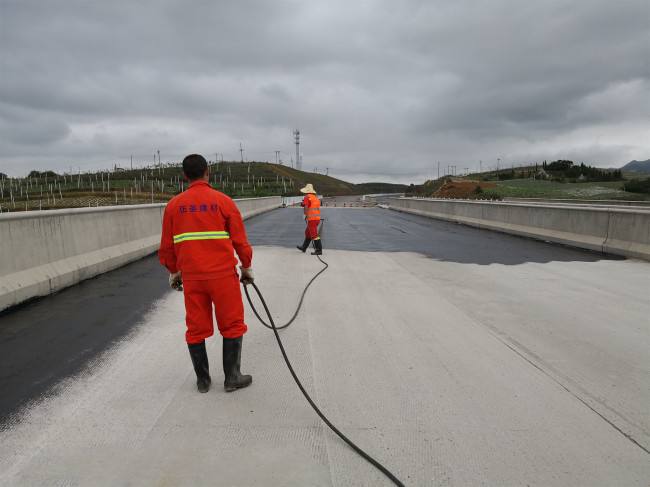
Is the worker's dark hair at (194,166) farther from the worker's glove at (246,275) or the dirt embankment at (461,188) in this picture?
the dirt embankment at (461,188)

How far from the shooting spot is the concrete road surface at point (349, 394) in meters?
2.69

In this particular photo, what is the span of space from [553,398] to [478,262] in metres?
6.75

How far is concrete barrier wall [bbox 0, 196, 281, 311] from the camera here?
20.4 feet

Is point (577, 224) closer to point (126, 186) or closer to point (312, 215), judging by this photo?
point (312, 215)

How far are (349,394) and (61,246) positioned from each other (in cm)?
611

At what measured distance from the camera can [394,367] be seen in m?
4.09

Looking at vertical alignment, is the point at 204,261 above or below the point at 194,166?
below

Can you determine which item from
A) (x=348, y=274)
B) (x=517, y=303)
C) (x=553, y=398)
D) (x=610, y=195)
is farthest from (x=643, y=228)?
(x=610, y=195)

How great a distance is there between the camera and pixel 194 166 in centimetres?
377

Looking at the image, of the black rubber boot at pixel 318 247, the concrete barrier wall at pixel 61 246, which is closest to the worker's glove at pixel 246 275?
the concrete barrier wall at pixel 61 246

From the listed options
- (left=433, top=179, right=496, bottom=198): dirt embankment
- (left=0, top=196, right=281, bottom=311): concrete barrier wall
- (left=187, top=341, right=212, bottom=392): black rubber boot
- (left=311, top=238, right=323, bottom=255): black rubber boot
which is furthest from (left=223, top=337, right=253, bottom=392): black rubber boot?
(left=433, top=179, right=496, bottom=198): dirt embankment

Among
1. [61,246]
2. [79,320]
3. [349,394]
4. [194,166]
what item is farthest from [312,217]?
[349,394]

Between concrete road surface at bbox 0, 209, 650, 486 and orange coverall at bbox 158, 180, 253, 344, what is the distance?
61 centimetres

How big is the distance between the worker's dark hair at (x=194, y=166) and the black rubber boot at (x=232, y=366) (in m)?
1.39
